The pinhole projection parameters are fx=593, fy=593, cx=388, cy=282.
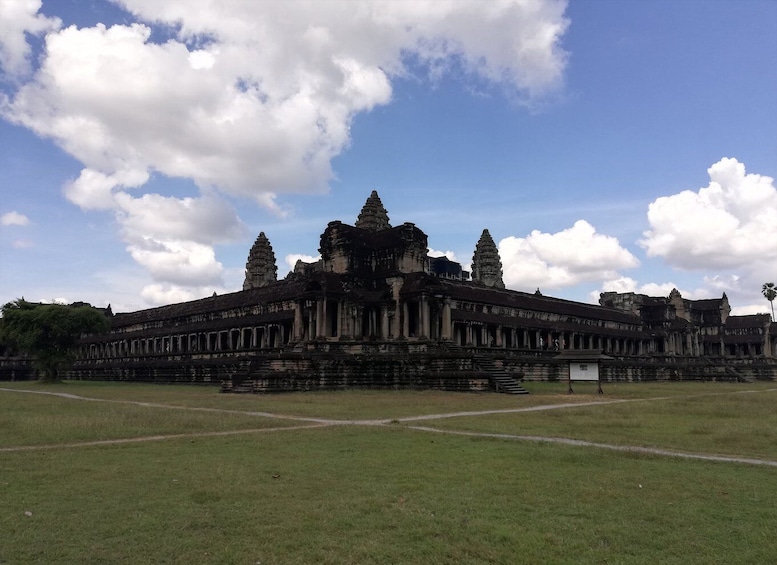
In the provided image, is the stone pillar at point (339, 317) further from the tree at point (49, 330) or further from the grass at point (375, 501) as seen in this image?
the grass at point (375, 501)

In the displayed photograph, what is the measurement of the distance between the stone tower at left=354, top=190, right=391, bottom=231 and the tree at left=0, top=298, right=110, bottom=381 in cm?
2790

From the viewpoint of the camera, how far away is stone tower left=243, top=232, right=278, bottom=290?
3588 inches

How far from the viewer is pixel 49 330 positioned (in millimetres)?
52969

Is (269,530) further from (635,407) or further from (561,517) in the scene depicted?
(635,407)

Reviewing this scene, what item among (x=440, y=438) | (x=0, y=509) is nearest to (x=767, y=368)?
(x=440, y=438)

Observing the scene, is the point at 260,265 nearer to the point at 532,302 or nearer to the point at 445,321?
the point at 532,302

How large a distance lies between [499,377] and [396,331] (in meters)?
10.3

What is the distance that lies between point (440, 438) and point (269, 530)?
29.3ft

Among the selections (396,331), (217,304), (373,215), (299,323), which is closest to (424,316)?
(396,331)

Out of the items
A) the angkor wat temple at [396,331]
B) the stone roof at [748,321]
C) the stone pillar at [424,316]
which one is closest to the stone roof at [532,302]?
the angkor wat temple at [396,331]

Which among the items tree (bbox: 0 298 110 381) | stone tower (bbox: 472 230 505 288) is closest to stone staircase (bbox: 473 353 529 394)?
tree (bbox: 0 298 110 381)

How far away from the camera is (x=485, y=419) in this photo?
70.3ft

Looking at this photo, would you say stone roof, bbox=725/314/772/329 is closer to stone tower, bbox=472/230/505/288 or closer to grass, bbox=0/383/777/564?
stone tower, bbox=472/230/505/288

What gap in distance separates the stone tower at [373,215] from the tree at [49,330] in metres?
27.9
